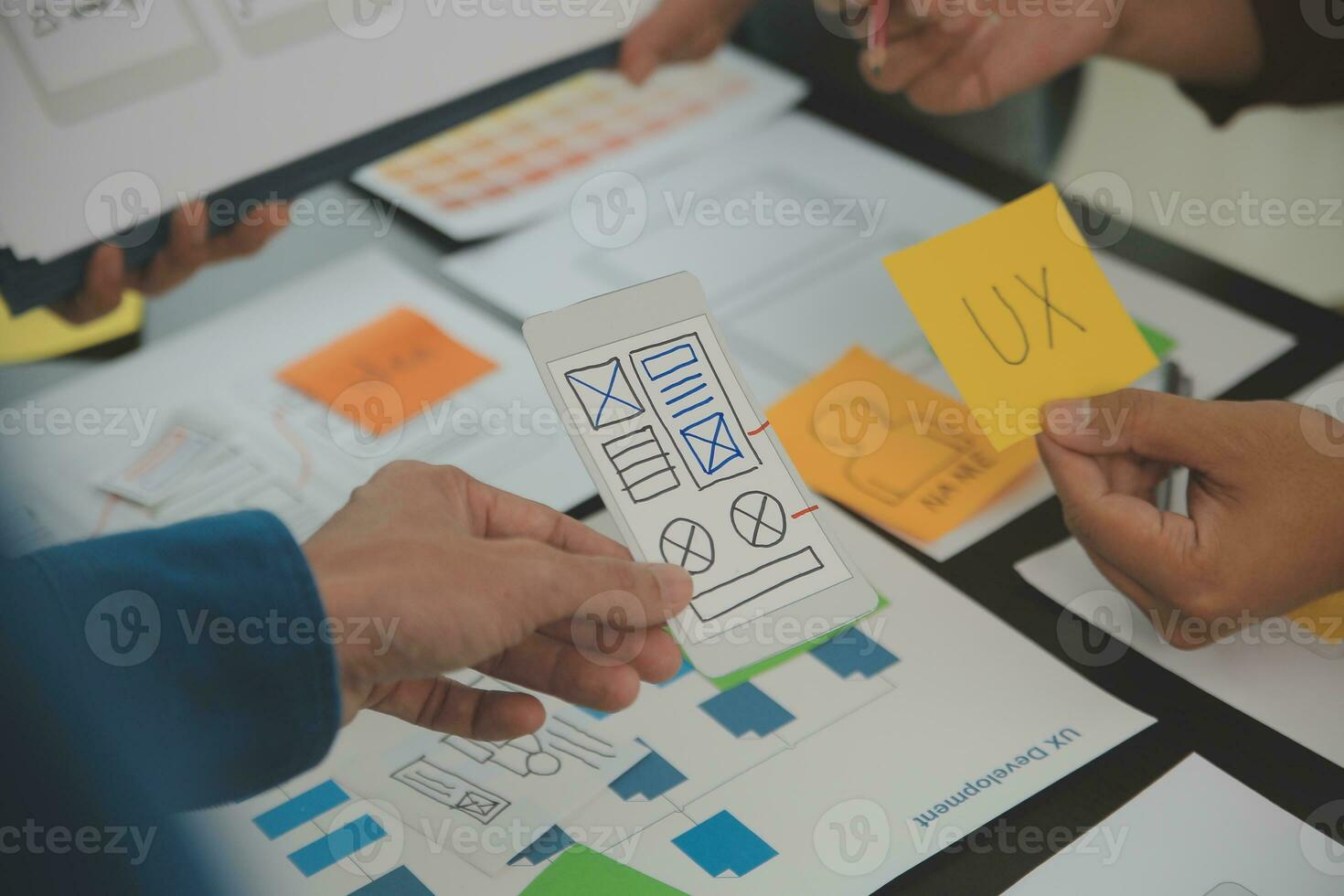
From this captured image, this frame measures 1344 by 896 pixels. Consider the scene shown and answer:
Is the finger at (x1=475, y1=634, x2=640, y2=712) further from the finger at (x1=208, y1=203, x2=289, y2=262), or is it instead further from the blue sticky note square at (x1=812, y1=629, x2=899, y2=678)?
the finger at (x1=208, y1=203, x2=289, y2=262)

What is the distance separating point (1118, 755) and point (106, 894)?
57cm

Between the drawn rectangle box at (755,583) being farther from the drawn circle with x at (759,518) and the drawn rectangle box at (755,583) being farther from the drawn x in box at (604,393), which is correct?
the drawn x in box at (604,393)

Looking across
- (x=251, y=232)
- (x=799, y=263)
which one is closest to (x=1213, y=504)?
(x=799, y=263)

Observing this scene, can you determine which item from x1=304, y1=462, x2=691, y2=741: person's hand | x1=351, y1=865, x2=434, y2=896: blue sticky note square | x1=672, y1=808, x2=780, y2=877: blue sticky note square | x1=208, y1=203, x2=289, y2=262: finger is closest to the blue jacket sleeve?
x1=304, y1=462, x2=691, y2=741: person's hand

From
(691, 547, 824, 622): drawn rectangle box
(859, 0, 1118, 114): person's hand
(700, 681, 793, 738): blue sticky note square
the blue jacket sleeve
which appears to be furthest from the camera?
(859, 0, 1118, 114): person's hand

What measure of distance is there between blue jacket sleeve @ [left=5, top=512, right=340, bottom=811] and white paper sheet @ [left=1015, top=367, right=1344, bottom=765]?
52 cm

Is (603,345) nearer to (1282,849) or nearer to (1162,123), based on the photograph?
(1282,849)

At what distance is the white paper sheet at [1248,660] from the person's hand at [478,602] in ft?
1.08

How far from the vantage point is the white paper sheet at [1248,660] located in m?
0.76

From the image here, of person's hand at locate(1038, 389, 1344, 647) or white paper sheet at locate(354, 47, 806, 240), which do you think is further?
white paper sheet at locate(354, 47, 806, 240)

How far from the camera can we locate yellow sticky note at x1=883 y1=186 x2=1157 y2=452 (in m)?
0.79

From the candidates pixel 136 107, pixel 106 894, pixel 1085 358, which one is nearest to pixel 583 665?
pixel 106 894

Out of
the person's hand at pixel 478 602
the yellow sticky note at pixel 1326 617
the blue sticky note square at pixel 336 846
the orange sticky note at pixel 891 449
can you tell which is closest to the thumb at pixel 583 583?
the person's hand at pixel 478 602

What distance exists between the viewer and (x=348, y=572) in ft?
2.01
